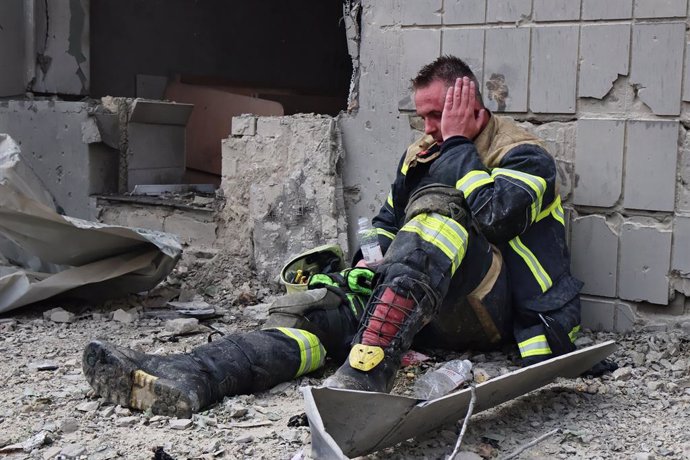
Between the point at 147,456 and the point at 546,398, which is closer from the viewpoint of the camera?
the point at 147,456

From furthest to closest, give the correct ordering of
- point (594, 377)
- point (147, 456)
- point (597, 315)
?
point (597, 315) < point (594, 377) < point (147, 456)

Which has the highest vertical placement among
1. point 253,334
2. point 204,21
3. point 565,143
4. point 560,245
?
point 204,21

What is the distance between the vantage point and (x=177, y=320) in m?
3.39

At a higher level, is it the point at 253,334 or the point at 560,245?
the point at 560,245

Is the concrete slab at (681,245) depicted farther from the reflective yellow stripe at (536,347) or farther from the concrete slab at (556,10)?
the concrete slab at (556,10)

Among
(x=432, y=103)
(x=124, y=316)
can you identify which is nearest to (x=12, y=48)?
(x=124, y=316)

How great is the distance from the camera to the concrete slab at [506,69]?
3297 millimetres

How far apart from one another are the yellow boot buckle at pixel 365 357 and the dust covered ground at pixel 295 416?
0.24 meters

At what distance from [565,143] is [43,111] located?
3216 millimetres

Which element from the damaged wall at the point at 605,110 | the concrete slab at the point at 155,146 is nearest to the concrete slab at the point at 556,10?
the damaged wall at the point at 605,110

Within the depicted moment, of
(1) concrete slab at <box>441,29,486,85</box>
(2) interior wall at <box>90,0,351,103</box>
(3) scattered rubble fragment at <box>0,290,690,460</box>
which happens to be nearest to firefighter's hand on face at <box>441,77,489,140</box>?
(1) concrete slab at <box>441,29,486,85</box>

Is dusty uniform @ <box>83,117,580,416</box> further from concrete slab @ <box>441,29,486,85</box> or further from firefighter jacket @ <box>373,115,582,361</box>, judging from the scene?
concrete slab @ <box>441,29,486,85</box>

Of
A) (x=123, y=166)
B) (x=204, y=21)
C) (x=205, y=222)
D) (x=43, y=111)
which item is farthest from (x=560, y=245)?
(x=204, y=21)

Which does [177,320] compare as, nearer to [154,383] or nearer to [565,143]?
[154,383]
